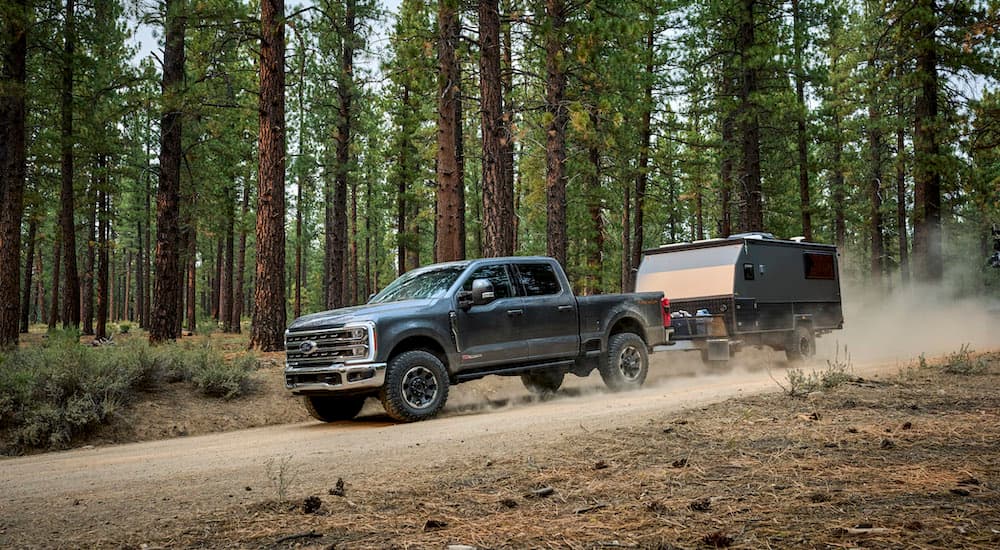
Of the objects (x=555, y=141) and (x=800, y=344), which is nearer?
(x=800, y=344)

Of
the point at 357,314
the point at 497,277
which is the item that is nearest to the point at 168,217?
the point at 357,314

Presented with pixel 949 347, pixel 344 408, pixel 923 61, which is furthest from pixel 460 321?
pixel 923 61

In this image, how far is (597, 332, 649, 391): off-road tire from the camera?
41.5 ft

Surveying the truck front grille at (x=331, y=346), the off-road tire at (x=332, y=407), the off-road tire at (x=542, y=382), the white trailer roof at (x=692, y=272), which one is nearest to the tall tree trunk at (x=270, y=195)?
the off-road tire at (x=332, y=407)

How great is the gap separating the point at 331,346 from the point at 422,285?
77.2 inches

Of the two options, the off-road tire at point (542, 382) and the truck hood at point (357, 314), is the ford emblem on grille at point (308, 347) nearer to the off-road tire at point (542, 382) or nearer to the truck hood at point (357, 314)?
the truck hood at point (357, 314)

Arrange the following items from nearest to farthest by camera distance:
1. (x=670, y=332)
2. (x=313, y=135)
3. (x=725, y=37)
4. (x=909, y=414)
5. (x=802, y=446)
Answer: (x=802, y=446) → (x=909, y=414) → (x=670, y=332) → (x=725, y=37) → (x=313, y=135)

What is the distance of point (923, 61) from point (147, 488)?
2490cm

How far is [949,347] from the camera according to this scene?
21.8 m

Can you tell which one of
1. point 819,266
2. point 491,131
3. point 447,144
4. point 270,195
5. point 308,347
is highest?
point 491,131

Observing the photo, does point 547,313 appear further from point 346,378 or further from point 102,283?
point 102,283

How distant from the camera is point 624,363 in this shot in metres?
13.0

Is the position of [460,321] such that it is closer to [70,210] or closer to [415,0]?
[415,0]

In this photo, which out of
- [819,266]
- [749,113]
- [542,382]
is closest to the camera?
[542,382]
